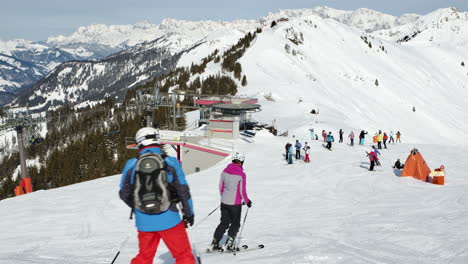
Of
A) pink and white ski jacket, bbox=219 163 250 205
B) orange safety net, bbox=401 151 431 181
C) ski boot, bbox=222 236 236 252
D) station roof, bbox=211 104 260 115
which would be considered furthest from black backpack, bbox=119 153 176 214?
station roof, bbox=211 104 260 115

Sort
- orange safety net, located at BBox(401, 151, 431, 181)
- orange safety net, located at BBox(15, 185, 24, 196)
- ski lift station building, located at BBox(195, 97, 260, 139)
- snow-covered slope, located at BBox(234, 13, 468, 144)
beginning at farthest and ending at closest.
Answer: snow-covered slope, located at BBox(234, 13, 468, 144) → ski lift station building, located at BBox(195, 97, 260, 139) → orange safety net, located at BBox(15, 185, 24, 196) → orange safety net, located at BBox(401, 151, 431, 181)

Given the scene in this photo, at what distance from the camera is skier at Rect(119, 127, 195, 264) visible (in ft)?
13.6

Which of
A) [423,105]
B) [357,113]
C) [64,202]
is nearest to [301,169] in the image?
[64,202]

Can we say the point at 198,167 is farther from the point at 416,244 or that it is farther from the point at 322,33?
the point at 322,33

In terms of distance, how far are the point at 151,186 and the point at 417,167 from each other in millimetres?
15544

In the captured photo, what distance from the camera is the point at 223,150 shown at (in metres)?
27.3

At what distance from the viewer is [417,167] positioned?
16.0 meters

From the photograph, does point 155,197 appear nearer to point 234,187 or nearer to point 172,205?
point 172,205

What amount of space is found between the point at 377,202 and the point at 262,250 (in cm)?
718

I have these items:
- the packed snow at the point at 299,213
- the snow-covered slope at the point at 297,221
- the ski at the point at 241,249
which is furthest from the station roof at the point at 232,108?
the ski at the point at 241,249

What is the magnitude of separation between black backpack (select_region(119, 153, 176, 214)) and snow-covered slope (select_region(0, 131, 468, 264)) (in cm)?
254

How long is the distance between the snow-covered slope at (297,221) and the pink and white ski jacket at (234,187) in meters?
1.12

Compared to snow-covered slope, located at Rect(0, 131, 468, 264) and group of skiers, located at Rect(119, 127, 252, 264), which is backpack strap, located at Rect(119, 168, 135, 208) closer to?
group of skiers, located at Rect(119, 127, 252, 264)

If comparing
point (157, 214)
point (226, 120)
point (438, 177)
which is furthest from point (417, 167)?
point (226, 120)
